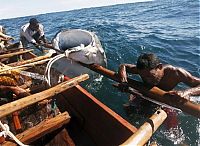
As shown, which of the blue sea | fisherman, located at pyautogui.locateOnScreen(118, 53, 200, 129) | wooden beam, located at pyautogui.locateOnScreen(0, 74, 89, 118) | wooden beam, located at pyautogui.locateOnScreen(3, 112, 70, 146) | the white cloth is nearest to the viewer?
wooden beam, located at pyautogui.locateOnScreen(0, 74, 89, 118)

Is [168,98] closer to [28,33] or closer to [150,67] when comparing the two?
[150,67]

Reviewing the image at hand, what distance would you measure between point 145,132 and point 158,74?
220 cm

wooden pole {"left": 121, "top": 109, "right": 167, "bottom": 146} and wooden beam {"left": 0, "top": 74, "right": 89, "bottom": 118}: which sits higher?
wooden pole {"left": 121, "top": 109, "right": 167, "bottom": 146}

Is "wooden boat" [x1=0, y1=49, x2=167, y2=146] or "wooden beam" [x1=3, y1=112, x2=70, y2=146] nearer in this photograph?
"wooden boat" [x1=0, y1=49, x2=167, y2=146]

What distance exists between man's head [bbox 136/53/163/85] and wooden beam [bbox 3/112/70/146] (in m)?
1.53

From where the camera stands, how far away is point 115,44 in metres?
13.1

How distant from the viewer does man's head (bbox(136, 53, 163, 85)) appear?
4.06 meters

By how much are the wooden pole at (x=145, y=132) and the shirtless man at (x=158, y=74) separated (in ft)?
4.17

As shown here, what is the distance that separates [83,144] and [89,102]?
0.74 metres

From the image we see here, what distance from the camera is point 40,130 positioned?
12.6ft

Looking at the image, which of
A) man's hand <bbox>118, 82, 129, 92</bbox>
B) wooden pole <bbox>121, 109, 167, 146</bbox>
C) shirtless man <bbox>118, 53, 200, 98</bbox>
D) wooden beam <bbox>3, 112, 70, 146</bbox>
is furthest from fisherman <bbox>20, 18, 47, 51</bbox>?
wooden pole <bbox>121, 109, 167, 146</bbox>

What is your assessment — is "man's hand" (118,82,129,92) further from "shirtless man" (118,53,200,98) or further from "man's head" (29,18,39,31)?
"man's head" (29,18,39,31)

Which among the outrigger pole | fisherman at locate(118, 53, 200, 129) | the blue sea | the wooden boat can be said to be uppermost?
the outrigger pole

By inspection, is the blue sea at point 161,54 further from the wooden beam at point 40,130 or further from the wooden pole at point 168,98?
the wooden pole at point 168,98
